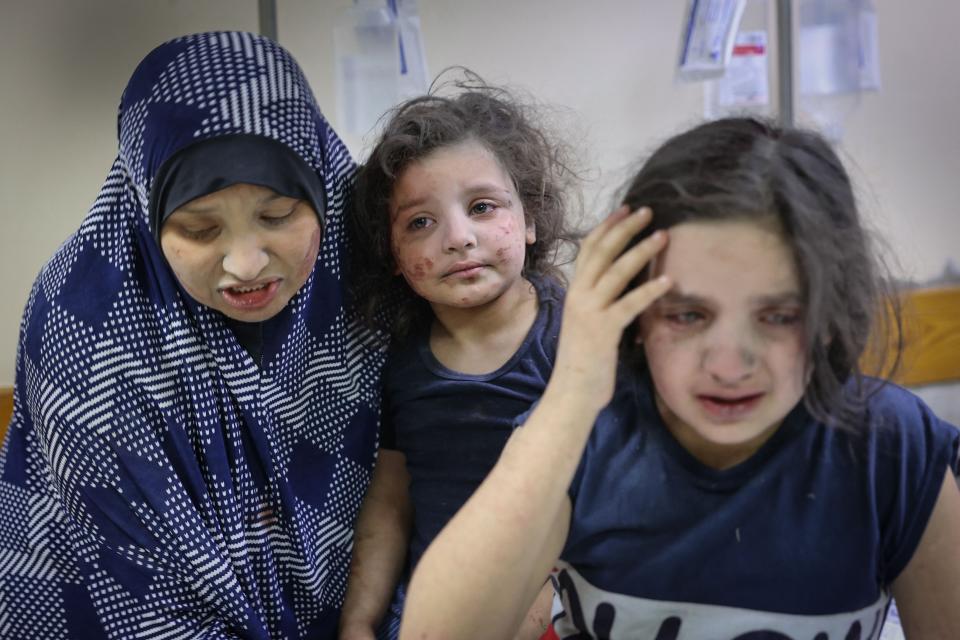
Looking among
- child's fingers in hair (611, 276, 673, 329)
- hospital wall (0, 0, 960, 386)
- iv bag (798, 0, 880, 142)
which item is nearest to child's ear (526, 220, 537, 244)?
hospital wall (0, 0, 960, 386)

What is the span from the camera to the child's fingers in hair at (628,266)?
808 millimetres

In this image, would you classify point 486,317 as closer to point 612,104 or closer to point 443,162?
point 443,162

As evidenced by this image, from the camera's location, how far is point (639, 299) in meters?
0.80

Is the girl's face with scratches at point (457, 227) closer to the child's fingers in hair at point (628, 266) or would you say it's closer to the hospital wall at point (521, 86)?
the hospital wall at point (521, 86)

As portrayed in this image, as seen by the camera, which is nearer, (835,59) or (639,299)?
(639,299)

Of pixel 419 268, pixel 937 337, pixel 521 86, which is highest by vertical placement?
pixel 521 86

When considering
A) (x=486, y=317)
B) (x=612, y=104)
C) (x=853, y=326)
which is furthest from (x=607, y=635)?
(x=612, y=104)

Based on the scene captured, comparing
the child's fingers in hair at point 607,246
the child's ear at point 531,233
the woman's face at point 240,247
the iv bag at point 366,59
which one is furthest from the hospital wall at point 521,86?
the child's fingers in hair at point 607,246

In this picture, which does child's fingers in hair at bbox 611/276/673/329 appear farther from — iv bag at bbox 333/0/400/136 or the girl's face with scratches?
iv bag at bbox 333/0/400/136

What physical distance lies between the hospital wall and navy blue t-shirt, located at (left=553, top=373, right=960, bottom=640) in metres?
0.66

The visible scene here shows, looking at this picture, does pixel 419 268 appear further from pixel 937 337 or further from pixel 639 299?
pixel 937 337

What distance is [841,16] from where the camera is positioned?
2297 mm

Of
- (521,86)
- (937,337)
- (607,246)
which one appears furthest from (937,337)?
(607,246)

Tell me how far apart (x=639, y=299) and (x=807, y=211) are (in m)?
0.16
